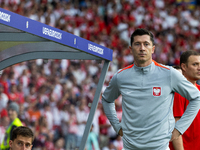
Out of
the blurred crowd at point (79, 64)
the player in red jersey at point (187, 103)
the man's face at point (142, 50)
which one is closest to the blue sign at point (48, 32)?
the blurred crowd at point (79, 64)

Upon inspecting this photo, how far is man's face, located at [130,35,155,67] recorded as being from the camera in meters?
3.12

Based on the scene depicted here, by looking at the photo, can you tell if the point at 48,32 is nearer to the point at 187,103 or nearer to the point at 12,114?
the point at 187,103

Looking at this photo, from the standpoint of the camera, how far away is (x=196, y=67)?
3.75 m

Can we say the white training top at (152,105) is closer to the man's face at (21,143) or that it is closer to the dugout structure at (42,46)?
the dugout structure at (42,46)

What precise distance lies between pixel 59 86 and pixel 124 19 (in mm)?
7113

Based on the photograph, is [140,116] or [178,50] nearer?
[140,116]

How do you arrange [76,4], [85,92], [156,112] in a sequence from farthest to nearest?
[76,4] → [85,92] → [156,112]

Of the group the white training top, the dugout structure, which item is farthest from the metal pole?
the white training top

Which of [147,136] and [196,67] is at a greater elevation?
[196,67]

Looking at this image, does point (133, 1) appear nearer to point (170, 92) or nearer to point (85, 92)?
point (85, 92)

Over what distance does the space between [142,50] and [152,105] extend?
0.49 m

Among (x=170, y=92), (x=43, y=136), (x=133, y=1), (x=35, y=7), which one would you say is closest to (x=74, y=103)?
(x=43, y=136)

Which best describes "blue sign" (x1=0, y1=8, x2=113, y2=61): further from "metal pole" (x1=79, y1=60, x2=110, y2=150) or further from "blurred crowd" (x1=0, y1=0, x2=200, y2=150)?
"blurred crowd" (x1=0, y1=0, x2=200, y2=150)

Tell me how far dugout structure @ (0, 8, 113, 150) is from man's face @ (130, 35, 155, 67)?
79cm
